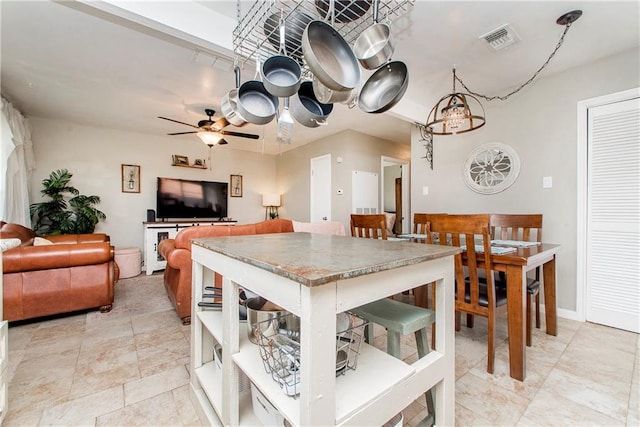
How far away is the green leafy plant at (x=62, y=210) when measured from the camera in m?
3.74

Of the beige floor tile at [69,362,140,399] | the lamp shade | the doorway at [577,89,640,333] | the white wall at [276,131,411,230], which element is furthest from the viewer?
the lamp shade

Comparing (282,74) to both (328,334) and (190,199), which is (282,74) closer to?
(328,334)

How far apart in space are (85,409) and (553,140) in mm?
4029

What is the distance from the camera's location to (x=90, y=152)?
4.22m

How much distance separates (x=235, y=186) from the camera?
5676mm

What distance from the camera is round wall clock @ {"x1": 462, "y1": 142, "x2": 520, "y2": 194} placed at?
112 inches

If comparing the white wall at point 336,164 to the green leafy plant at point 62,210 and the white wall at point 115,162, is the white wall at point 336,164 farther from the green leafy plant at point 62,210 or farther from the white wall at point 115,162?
the green leafy plant at point 62,210

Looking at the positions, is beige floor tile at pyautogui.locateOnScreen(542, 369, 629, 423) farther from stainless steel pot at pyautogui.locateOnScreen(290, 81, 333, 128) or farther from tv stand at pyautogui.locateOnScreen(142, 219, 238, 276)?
tv stand at pyautogui.locateOnScreen(142, 219, 238, 276)

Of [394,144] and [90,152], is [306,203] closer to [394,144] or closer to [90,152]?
[394,144]

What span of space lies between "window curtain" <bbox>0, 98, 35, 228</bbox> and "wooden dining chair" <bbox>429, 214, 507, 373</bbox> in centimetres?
415

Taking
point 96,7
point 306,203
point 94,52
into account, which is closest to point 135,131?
point 94,52

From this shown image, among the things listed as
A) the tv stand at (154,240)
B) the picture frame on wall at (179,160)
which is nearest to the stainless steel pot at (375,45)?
the tv stand at (154,240)

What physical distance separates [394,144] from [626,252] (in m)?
3.59

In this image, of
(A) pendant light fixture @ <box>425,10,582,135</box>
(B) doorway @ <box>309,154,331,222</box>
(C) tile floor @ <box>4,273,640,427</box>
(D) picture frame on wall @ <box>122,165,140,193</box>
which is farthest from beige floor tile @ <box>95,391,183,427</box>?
(D) picture frame on wall @ <box>122,165,140,193</box>
